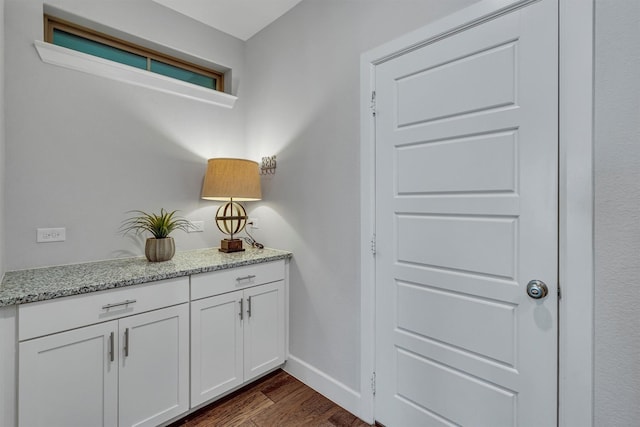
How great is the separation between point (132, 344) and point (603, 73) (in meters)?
2.34

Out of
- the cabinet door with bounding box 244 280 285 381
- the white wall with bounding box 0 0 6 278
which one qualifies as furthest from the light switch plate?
the cabinet door with bounding box 244 280 285 381

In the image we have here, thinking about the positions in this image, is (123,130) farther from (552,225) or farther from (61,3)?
(552,225)

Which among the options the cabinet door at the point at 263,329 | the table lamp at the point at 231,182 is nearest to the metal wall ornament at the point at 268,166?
the table lamp at the point at 231,182

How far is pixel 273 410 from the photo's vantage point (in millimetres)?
1805

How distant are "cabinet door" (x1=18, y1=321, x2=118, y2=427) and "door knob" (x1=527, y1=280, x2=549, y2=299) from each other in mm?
1919

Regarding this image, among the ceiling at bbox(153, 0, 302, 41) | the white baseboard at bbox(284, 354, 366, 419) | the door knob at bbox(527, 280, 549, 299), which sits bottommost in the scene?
the white baseboard at bbox(284, 354, 366, 419)

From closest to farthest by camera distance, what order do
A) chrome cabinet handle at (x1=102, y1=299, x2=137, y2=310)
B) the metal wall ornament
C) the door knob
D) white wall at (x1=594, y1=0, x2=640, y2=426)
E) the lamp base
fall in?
white wall at (x1=594, y1=0, x2=640, y2=426)
the door knob
chrome cabinet handle at (x1=102, y1=299, x2=137, y2=310)
the lamp base
the metal wall ornament

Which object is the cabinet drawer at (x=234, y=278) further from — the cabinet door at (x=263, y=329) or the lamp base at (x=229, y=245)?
the lamp base at (x=229, y=245)

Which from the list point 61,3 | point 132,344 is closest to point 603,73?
point 132,344

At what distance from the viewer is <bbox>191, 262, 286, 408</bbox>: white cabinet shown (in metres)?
1.75

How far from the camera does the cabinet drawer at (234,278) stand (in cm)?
175

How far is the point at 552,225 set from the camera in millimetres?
1100

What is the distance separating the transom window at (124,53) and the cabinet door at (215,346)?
184 centimetres

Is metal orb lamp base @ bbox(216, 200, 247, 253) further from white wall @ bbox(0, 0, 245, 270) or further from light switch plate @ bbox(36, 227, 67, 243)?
light switch plate @ bbox(36, 227, 67, 243)
